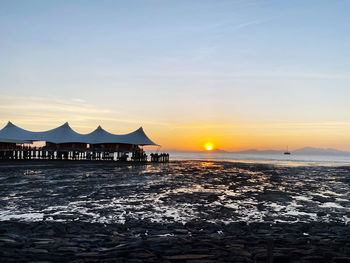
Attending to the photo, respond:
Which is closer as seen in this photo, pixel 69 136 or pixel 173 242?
pixel 173 242

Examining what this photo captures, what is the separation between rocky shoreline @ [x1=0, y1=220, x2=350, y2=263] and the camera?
21.0ft

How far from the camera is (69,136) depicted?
197ft

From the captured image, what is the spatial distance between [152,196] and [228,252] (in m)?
9.55

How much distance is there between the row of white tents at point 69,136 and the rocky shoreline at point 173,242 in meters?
47.3

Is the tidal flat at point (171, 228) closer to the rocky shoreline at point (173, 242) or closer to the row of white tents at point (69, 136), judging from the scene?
the rocky shoreline at point (173, 242)

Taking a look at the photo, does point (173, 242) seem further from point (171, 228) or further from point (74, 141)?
point (74, 141)

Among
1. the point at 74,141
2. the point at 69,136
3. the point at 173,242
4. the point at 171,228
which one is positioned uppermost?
the point at 69,136

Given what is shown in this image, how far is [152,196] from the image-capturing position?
16.0 m

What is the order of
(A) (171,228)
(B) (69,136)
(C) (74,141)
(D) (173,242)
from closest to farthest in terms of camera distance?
1. (D) (173,242)
2. (A) (171,228)
3. (C) (74,141)
4. (B) (69,136)

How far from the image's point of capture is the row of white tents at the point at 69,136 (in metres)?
57.7

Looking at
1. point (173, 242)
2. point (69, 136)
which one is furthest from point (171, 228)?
point (69, 136)

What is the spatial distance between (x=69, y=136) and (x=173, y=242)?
56540 mm

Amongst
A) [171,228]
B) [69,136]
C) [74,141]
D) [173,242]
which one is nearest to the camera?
[173,242]

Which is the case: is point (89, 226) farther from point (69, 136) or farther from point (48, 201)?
point (69, 136)
